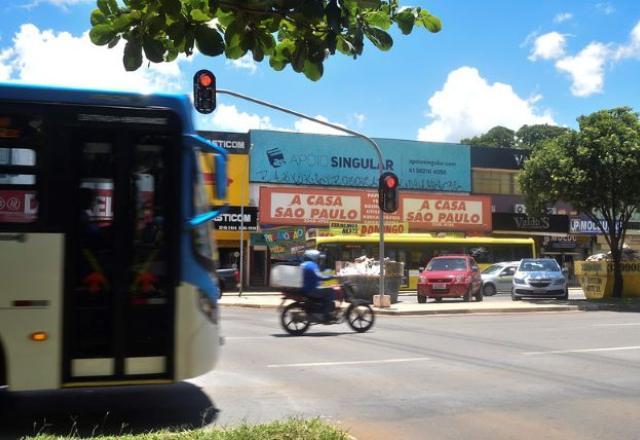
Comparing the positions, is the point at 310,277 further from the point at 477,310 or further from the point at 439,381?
the point at 477,310

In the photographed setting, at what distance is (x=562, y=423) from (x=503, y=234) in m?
37.1

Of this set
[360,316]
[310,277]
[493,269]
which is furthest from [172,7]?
[493,269]

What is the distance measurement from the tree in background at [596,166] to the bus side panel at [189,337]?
1850 cm

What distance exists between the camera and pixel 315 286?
12.8 meters

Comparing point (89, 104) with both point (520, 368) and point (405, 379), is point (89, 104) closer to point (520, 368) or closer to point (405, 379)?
point (405, 379)

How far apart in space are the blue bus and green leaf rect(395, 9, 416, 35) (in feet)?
12.3

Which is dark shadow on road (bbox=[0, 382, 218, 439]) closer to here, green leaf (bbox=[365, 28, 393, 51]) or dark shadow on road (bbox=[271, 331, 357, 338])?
green leaf (bbox=[365, 28, 393, 51])

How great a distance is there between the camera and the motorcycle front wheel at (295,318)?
13117 millimetres

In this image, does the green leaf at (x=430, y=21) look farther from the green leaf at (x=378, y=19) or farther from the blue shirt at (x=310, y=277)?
the blue shirt at (x=310, y=277)

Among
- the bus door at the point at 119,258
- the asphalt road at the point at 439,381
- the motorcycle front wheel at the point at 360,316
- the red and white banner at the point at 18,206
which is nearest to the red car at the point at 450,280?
the asphalt road at the point at 439,381

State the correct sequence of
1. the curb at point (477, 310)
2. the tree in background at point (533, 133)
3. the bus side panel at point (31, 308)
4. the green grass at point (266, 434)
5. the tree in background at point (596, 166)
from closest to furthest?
the green grass at point (266, 434)
the bus side panel at point (31, 308)
the curb at point (477, 310)
the tree in background at point (596, 166)
the tree in background at point (533, 133)

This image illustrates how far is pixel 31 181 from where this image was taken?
6137 millimetres

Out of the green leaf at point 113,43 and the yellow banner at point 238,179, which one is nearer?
the green leaf at point 113,43

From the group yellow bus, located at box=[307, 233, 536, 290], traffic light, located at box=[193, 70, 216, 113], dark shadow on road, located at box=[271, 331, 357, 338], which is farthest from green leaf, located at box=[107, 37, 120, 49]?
yellow bus, located at box=[307, 233, 536, 290]
